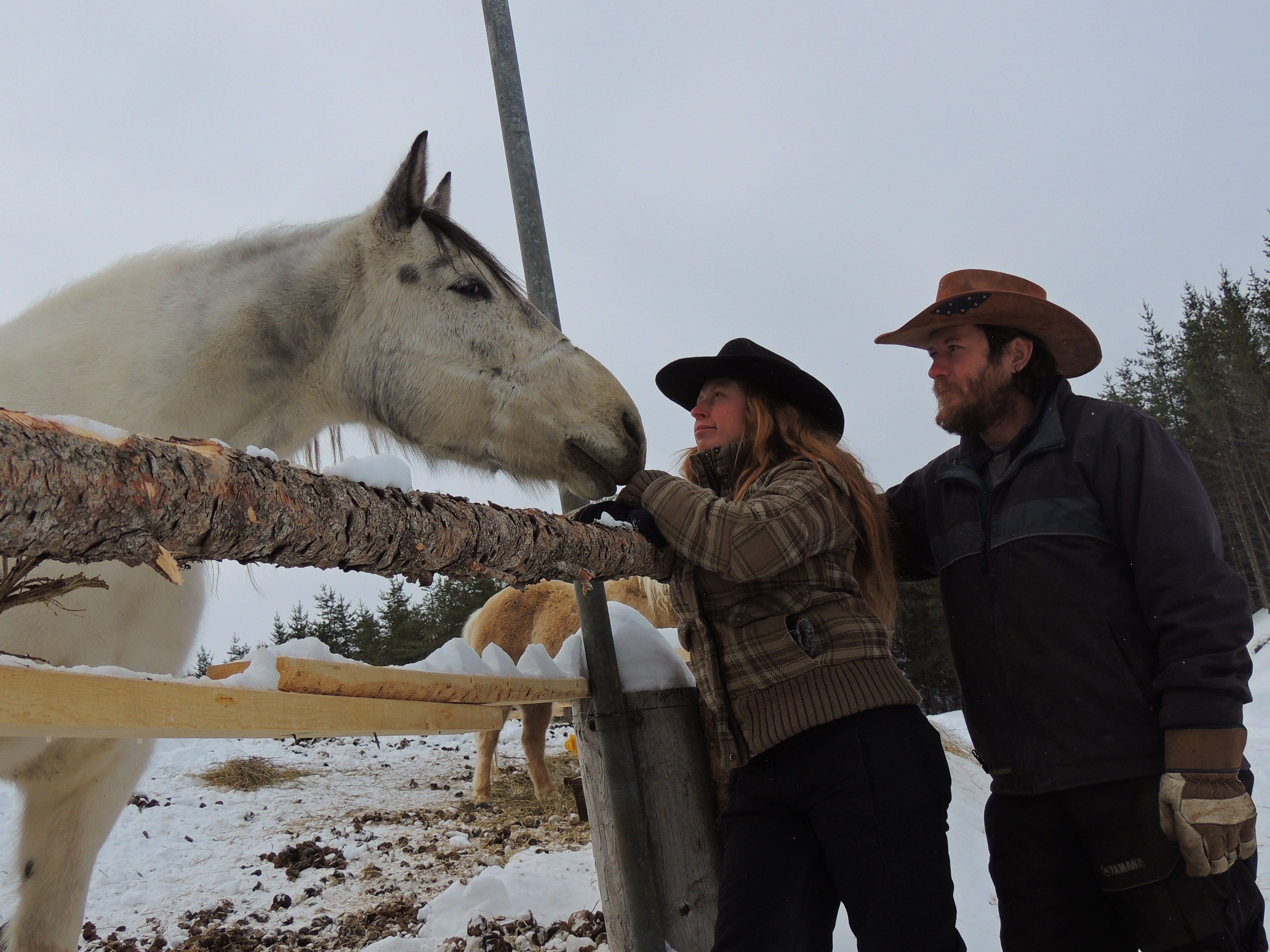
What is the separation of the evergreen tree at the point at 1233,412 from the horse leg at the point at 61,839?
30.7 m

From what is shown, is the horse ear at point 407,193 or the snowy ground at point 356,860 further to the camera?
the snowy ground at point 356,860

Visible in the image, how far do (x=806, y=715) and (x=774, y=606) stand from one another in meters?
0.33

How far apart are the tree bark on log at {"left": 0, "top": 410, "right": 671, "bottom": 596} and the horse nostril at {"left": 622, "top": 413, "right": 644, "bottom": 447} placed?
0.94 meters

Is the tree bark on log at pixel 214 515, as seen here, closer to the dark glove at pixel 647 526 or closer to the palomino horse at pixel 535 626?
the dark glove at pixel 647 526

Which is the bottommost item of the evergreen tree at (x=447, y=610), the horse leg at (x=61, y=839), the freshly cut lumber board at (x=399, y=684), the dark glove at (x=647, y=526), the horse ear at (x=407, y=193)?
the horse leg at (x=61, y=839)

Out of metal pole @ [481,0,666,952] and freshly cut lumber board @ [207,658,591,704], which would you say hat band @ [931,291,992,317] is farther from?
freshly cut lumber board @ [207,658,591,704]

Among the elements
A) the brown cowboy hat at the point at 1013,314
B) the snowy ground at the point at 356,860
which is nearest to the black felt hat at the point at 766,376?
the brown cowboy hat at the point at 1013,314

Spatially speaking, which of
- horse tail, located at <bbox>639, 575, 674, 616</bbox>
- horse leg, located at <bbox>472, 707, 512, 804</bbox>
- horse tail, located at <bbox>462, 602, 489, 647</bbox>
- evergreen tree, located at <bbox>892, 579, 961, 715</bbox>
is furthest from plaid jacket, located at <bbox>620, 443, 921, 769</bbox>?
evergreen tree, located at <bbox>892, 579, 961, 715</bbox>

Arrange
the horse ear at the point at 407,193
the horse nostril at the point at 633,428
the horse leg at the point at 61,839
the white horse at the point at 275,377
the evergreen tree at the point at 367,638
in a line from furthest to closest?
the evergreen tree at the point at 367,638 → the horse ear at the point at 407,193 → the horse nostril at the point at 633,428 → the horse leg at the point at 61,839 → the white horse at the point at 275,377

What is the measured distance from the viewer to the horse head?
2738 mm

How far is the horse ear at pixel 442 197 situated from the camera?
3.58 meters

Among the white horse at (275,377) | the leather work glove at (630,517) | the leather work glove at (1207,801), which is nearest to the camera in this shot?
the leather work glove at (1207,801)

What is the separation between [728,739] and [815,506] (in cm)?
76

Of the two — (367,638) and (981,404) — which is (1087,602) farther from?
(367,638)
